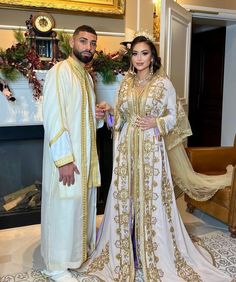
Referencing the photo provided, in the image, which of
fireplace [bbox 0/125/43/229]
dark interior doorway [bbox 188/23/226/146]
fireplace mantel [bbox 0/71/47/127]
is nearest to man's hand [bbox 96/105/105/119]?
fireplace mantel [bbox 0/71/47/127]

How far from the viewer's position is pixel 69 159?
2.10 meters

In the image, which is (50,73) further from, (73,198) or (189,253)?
(189,253)

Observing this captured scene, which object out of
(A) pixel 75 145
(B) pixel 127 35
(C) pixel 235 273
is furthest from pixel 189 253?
(B) pixel 127 35

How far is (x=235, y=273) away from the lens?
7.80 feet

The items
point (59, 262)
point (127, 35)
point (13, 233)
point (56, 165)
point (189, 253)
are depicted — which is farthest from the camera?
point (127, 35)

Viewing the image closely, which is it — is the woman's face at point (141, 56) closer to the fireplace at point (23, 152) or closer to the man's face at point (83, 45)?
the man's face at point (83, 45)

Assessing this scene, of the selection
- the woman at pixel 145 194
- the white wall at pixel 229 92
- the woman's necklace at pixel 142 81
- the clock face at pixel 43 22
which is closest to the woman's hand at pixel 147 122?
the woman at pixel 145 194

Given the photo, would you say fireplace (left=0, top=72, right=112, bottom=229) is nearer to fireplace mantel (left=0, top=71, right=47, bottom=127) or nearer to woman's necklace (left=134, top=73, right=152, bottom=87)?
fireplace mantel (left=0, top=71, right=47, bottom=127)

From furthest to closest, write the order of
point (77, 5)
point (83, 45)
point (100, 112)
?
point (77, 5)
point (100, 112)
point (83, 45)

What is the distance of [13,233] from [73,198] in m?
1.15

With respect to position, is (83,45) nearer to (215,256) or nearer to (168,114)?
(168,114)

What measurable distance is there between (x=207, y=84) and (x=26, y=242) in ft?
13.0

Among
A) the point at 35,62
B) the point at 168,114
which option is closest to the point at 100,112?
the point at 168,114

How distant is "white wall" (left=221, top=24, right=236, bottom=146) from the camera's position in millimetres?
4836
